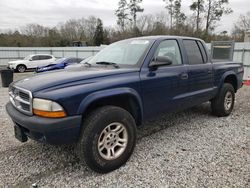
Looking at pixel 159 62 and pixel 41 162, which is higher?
pixel 159 62

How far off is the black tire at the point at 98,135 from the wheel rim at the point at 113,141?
4cm

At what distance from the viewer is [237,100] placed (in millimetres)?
7148

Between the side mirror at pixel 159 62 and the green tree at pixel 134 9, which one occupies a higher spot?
the green tree at pixel 134 9

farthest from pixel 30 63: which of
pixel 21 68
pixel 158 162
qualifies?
pixel 158 162

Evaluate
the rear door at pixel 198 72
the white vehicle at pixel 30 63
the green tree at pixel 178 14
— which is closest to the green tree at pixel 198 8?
the green tree at pixel 178 14

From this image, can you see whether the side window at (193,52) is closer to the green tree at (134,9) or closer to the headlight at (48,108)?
the headlight at (48,108)

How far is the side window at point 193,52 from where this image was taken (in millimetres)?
4279

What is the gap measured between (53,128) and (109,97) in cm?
81

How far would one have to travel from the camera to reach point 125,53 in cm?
377

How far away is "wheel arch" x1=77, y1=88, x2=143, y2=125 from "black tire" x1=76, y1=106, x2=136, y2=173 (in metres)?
0.11

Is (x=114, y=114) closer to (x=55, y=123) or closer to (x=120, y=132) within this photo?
(x=120, y=132)

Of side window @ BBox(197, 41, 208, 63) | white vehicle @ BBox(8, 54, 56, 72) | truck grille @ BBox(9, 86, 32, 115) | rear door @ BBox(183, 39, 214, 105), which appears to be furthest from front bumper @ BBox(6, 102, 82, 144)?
white vehicle @ BBox(8, 54, 56, 72)

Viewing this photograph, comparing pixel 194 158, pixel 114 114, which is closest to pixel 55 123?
pixel 114 114

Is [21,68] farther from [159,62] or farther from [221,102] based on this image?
[159,62]
